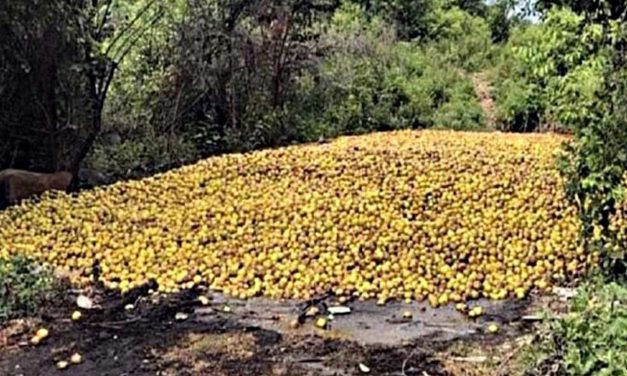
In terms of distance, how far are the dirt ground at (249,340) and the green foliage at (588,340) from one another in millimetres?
395

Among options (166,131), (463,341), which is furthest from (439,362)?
(166,131)

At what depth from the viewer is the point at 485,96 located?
11.9m

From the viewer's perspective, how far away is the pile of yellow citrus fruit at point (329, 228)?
181 inches

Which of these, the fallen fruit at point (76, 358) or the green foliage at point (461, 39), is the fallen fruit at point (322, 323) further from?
the green foliage at point (461, 39)

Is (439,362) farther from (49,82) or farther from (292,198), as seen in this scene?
(49,82)

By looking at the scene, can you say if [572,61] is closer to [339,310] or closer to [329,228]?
[339,310]

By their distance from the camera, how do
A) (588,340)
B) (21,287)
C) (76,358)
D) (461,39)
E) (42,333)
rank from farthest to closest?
(461,39) < (21,287) < (42,333) < (76,358) < (588,340)

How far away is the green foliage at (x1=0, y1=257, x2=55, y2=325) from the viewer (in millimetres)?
4242

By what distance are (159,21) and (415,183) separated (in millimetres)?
3754

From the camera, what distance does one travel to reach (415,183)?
646 cm

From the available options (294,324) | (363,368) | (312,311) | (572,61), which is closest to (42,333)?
(294,324)

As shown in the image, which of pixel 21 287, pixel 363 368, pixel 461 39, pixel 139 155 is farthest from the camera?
pixel 461 39

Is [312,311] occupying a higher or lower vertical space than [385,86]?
lower

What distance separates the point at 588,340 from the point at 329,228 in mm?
2742
